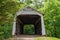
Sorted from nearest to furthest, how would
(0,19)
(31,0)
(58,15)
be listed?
(0,19)
(58,15)
(31,0)

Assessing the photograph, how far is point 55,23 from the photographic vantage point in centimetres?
2212

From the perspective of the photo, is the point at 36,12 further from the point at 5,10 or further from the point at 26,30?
the point at 26,30

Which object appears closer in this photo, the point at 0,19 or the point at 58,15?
the point at 0,19

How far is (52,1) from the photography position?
893 inches

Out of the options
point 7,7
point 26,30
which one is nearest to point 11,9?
point 7,7

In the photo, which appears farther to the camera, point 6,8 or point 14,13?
point 14,13

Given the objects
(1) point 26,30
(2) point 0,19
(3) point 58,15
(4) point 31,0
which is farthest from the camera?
(4) point 31,0

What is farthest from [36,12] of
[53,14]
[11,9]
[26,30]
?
[26,30]

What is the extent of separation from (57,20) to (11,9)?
27.0ft

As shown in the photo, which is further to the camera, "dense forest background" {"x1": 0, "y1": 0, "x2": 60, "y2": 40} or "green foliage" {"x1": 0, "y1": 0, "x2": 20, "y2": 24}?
"dense forest background" {"x1": 0, "y1": 0, "x2": 60, "y2": 40}

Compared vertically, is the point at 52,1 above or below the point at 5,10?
above

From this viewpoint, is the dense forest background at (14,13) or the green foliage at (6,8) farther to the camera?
the dense forest background at (14,13)

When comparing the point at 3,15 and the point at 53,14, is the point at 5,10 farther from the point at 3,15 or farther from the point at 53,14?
the point at 53,14

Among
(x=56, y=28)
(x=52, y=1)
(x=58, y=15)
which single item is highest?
(x=52, y=1)
